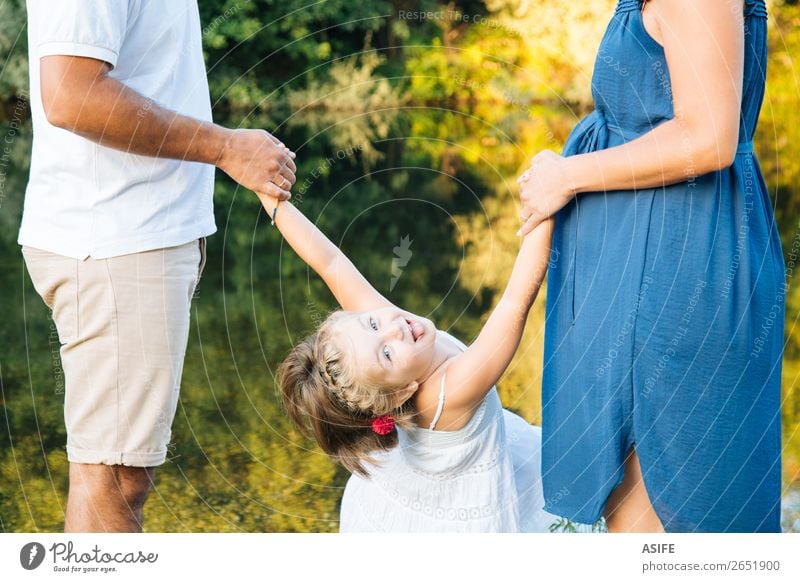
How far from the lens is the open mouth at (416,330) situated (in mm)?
2795

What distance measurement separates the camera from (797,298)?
271 inches

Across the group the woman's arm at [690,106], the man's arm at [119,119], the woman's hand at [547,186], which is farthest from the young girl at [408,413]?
the woman's arm at [690,106]

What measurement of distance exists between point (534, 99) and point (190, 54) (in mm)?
11956

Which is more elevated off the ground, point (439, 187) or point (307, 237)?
point (307, 237)

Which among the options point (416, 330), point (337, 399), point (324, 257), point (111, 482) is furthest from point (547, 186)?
point (111, 482)

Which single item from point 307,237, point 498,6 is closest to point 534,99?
point 498,6

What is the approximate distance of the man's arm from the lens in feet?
8.20

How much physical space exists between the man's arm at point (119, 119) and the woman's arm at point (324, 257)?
0.78 feet

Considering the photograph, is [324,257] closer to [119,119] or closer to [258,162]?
[258,162]

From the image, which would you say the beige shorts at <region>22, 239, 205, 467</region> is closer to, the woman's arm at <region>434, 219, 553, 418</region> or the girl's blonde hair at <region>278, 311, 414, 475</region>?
the girl's blonde hair at <region>278, 311, 414, 475</region>

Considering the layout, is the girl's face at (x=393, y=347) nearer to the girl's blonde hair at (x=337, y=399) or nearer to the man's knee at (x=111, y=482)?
the girl's blonde hair at (x=337, y=399)

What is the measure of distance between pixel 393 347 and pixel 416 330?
75 mm

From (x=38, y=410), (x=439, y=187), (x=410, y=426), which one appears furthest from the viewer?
(x=439, y=187)

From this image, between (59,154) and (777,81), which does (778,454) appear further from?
(777,81)
